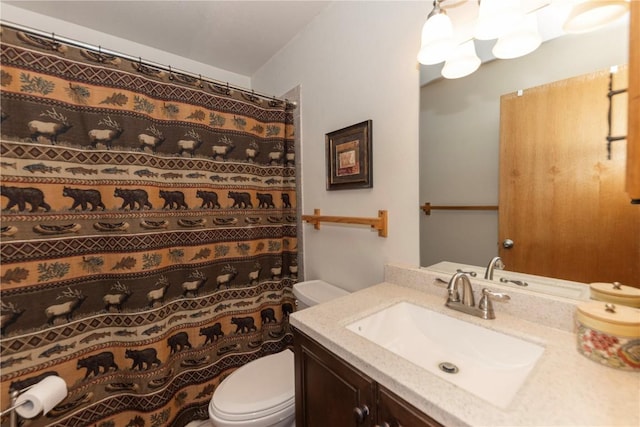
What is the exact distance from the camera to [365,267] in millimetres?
1393

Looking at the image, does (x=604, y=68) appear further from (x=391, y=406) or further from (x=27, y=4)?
(x=27, y=4)

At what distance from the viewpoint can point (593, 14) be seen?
72 cm

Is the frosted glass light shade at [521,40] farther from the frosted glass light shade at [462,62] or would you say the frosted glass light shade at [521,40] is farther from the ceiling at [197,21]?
the ceiling at [197,21]

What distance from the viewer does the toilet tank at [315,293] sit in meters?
1.42

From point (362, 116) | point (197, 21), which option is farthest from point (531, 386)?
point (197, 21)

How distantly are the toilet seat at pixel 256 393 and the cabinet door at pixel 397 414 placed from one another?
0.64m

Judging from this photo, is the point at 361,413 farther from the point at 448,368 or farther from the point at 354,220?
the point at 354,220

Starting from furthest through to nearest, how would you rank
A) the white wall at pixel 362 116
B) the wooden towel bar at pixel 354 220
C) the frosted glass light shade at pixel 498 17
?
the wooden towel bar at pixel 354 220
the white wall at pixel 362 116
the frosted glass light shade at pixel 498 17

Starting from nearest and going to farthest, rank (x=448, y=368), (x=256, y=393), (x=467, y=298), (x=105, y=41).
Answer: (x=448, y=368) → (x=467, y=298) → (x=256, y=393) → (x=105, y=41)

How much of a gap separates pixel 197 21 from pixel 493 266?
211 centimetres

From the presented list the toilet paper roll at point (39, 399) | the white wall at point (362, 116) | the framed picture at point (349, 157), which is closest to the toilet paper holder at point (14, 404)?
the toilet paper roll at point (39, 399)

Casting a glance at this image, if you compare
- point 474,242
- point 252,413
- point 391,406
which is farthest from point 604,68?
point 252,413

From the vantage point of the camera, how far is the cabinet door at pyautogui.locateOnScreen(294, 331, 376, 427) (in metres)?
0.68

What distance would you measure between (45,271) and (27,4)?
1598 mm
